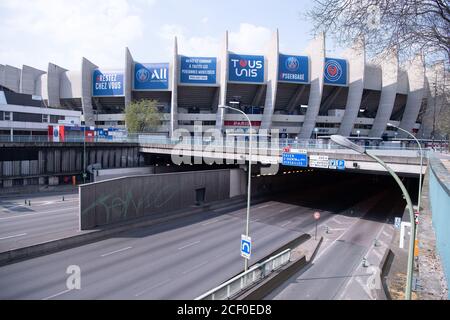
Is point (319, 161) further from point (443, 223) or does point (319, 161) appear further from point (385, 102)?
point (385, 102)

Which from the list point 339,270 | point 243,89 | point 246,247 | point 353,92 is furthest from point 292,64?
point 246,247

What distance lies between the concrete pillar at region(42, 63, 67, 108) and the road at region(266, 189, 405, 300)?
3227 inches

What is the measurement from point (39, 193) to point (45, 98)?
2209 inches

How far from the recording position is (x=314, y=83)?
70875 mm

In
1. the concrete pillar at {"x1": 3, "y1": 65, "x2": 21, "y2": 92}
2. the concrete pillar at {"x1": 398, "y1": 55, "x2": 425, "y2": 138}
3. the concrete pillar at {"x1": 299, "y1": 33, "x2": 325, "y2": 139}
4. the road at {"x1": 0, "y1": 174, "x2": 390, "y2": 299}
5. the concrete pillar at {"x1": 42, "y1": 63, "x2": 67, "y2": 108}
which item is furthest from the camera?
the concrete pillar at {"x1": 3, "y1": 65, "x2": 21, "y2": 92}

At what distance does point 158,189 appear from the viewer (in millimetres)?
Answer: 27719

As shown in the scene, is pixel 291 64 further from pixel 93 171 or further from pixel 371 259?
pixel 371 259

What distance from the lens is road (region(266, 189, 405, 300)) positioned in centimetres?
1472

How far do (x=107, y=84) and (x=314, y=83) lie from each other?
177 feet

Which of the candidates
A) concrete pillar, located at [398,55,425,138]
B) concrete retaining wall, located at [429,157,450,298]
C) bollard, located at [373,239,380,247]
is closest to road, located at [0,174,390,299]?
bollard, located at [373,239,380,247]

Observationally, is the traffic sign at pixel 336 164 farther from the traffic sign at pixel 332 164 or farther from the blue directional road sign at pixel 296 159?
the blue directional road sign at pixel 296 159

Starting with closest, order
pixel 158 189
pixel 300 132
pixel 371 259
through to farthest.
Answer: pixel 371 259 → pixel 158 189 → pixel 300 132

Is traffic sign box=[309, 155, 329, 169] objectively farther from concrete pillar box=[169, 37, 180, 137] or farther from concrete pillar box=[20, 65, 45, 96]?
concrete pillar box=[20, 65, 45, 96]
